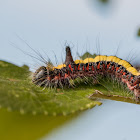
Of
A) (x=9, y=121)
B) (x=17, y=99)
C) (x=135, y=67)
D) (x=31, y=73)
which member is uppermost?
(x=135, y=67)

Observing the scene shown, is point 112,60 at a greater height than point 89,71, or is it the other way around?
point 112,60

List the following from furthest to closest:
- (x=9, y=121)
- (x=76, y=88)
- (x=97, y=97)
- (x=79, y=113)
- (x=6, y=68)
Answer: (x=6, y=68), (x=76, y=88), (x=97, y=97), (x=79, y=113), (x=9, y=121)

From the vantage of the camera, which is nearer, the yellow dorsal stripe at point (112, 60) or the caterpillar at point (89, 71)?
the caterpillar at point (89, 71)

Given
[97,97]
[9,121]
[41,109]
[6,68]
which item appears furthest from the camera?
[6,68]

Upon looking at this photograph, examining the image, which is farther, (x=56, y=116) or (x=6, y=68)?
(x=6, y=68)

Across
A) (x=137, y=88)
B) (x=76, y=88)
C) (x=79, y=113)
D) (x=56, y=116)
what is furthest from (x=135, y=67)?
(x=56, y=116)

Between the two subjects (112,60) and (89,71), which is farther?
(112,60)

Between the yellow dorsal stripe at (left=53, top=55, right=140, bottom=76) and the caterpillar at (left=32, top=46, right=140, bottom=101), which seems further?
the yellow dorsal stripe at (left=53, top=55, right=140, bottom=76)

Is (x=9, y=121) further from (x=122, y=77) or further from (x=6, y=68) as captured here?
(x=122, y=77)
